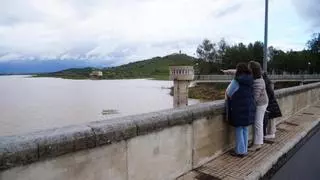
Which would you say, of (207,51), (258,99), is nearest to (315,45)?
(207,51)

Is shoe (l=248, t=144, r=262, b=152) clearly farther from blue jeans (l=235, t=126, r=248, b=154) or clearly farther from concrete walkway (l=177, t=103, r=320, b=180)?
blue jeans (l=235, t=126, r=248, b=154)

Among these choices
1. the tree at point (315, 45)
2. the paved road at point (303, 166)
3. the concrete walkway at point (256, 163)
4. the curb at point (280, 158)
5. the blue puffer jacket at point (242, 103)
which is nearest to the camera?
the concrete walkway at point (256, 163)

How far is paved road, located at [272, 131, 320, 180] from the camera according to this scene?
553 centimetres

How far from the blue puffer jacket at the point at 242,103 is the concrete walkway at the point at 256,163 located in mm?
652

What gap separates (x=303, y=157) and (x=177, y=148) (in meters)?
3.31

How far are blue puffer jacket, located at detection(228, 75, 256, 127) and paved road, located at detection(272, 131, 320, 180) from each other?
1035 millimetres

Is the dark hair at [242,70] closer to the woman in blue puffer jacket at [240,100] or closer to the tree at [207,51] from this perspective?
the woman in blue puffer jacket at [240,100]

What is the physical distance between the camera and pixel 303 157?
265 inches

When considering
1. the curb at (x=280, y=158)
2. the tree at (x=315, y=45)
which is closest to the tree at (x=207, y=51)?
the tree at (x=315, y=45)

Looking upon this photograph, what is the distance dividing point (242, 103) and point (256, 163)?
3.25 feet

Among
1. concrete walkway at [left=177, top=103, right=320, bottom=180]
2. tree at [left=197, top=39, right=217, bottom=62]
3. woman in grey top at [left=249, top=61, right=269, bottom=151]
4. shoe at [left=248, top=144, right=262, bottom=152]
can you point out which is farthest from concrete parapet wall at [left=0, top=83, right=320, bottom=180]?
tree at [left=197, top=39, right=217, bottom=62]

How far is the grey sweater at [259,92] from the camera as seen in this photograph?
6320 mm

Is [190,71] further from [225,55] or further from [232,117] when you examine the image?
[225,55]

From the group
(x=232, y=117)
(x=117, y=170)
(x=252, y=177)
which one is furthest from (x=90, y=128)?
(x=232, y=117)
